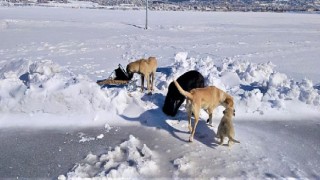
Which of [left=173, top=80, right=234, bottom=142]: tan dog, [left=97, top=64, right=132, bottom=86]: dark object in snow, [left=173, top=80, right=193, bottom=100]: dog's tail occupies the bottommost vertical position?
[left=97, top=64, right=132, bottom=86]: dark object in snow

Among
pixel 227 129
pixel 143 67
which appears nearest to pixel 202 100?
pixel 227 129

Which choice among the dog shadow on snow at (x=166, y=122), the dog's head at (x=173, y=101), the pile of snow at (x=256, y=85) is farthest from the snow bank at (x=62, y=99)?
the pile of snow at (x=256, y=85)

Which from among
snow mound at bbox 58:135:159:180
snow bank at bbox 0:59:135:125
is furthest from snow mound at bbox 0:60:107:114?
snow mound at bbox 58:135:159:180

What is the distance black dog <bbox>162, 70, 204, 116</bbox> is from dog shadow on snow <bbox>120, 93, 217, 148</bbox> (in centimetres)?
15

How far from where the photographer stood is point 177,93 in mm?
7781

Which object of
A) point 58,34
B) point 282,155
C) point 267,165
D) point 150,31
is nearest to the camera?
point 267,165

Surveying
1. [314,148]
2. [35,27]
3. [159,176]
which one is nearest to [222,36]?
[35,27]

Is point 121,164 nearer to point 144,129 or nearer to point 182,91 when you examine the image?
point 182,91

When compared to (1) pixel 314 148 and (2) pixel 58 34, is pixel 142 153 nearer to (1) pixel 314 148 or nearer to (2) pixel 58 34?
(1) pixel 314 148

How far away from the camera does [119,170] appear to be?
18.3ft

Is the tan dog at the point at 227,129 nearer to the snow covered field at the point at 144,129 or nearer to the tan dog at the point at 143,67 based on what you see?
the snow covered field at the point at 144,129

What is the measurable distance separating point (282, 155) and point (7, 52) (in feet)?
44.3

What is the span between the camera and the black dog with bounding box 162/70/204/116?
7.84 m

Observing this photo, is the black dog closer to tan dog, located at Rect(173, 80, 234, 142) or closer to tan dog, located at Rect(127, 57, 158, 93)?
tan dog, located at Rect(173, 80, 234, 142)
